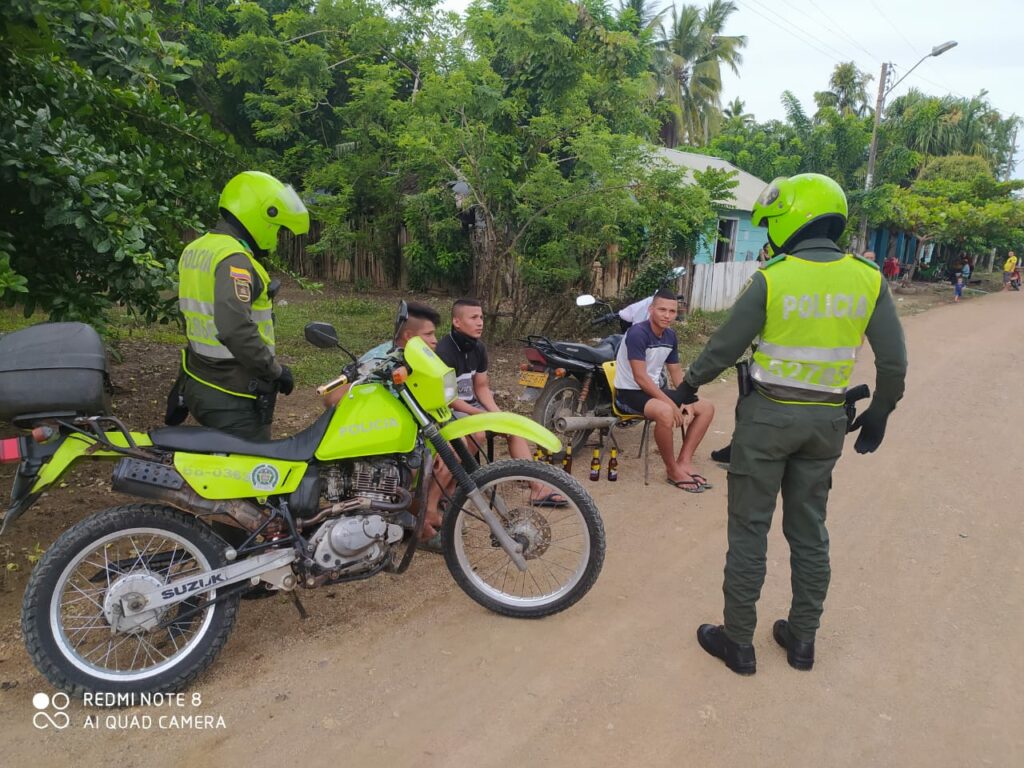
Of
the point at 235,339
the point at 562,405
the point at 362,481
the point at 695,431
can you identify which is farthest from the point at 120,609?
the point at 695,431

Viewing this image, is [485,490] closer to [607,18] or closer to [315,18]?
[315,18]

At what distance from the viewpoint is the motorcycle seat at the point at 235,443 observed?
2734 millimetres

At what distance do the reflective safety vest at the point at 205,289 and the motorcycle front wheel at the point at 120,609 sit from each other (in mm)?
761

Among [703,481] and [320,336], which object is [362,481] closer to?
[320,336]

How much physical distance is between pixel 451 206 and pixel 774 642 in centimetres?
843

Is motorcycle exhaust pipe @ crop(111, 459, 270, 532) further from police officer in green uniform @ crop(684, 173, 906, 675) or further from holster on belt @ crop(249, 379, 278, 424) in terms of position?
police officer in green uniform @ crop(684, 173, 906, 675)

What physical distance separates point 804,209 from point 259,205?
7.80 ft

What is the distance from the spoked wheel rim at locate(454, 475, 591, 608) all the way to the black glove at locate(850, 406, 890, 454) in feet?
4.28

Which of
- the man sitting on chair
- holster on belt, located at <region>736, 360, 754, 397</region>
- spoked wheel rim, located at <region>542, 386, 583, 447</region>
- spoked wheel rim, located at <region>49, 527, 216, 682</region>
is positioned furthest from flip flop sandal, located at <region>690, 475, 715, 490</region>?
spoked wheel rim, located at <region>49, 527, 216, 682</region>

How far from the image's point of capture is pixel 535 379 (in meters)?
5.53

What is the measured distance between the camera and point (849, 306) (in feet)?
8.94

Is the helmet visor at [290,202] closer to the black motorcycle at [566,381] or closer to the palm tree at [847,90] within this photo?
the black motorcycle at [566,381]

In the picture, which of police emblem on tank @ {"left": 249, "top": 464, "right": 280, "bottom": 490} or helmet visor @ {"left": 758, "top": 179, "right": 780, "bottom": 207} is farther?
helmet visor @ {"left": 758, "top": 179, "right": 780, "bottom": 207}

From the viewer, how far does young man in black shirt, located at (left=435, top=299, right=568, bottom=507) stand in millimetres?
4234
